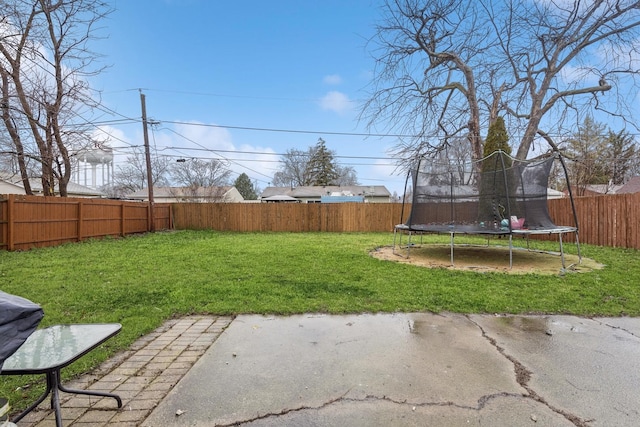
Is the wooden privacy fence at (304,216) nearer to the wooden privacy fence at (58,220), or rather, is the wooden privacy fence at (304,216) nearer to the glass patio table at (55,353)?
the wooden privacy fence at (58,220)

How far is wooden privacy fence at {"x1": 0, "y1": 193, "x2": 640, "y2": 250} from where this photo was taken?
26.1 feet

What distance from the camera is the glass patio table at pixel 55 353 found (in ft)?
4.38

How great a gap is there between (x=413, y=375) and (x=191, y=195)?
30.8m

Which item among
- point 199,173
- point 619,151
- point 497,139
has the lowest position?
point 497,139

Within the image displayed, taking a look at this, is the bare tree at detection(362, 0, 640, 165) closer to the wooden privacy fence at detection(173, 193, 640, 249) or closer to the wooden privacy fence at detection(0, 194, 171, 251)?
the wooden privacy fence at detection(173, 193, 640, 249)

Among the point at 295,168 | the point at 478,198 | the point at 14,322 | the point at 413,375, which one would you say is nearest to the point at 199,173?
the point at 295,168

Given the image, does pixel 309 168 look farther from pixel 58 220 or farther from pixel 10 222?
pixel 10 222

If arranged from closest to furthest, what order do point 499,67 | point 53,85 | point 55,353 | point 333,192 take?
point 55,353 < point 53,85 < point 499,67 < point 333,192

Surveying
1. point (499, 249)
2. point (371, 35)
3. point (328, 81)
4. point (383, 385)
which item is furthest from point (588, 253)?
point (328, 81)

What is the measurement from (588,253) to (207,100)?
56.1ft

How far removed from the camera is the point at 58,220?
9094mm

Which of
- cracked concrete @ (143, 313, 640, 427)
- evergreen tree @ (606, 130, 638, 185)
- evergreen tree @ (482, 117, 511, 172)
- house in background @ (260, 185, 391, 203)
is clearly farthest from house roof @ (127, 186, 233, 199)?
evergreen tree @ (606, 130, 638, 185)

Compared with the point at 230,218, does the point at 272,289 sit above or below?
below

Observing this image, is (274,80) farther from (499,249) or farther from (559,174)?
(559,174)
